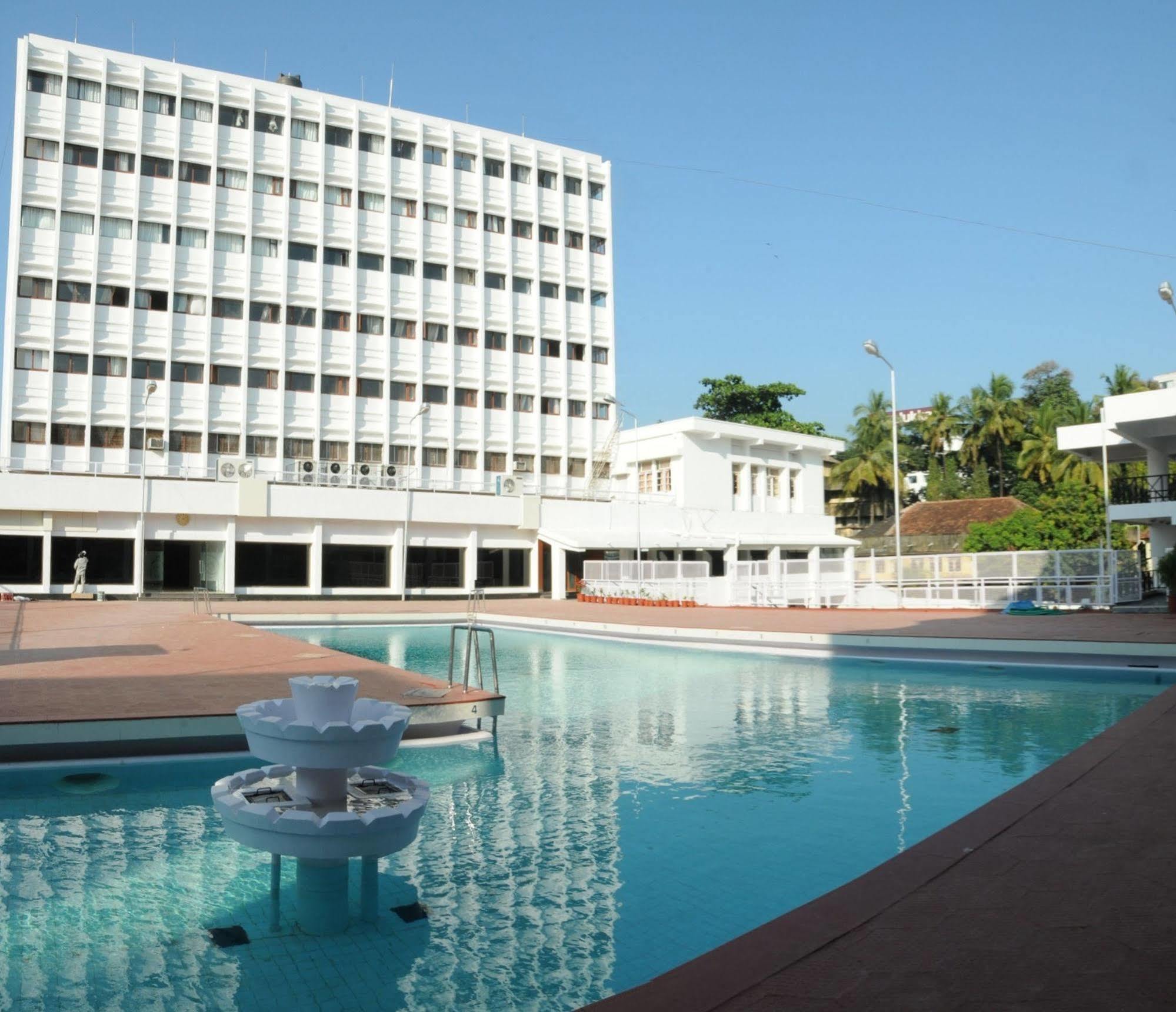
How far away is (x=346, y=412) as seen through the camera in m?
41.7

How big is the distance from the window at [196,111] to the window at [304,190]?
4.07m

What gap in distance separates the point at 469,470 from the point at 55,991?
133 ft

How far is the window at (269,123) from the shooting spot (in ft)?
135

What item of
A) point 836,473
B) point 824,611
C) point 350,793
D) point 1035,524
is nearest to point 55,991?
point 350,793

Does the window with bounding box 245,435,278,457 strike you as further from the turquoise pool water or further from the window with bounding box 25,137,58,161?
the turquoise pool water

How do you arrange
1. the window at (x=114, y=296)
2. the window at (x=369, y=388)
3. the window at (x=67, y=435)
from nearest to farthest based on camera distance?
1. the window at (x=67, y=435)
2. the window at (x=114, y=296)
3. the window at (x=369, y=388)

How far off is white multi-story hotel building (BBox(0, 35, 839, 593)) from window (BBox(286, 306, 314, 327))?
4.2 inches

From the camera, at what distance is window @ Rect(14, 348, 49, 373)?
36.5 metres

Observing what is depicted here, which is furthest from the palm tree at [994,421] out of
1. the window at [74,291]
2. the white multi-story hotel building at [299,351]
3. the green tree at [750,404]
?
the window at [74,291]

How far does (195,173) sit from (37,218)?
20.8ft

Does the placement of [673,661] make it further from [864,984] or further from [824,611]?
[864,984]

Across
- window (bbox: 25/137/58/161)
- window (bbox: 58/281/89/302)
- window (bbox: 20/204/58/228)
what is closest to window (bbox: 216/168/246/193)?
window (bbox: 25/137/58/161)

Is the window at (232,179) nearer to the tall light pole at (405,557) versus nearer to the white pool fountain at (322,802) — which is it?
the tall light pole at (405,557)

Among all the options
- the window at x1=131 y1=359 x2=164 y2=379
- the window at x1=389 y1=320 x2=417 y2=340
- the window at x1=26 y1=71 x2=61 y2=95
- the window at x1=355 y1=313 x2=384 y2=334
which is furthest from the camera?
the window at x1=389 y1=320 x2=417 y2=340
